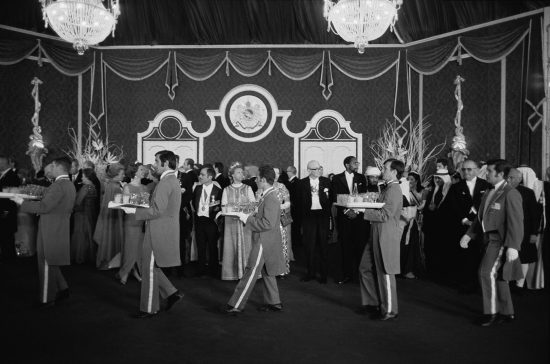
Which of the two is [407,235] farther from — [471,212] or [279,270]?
[279,270]

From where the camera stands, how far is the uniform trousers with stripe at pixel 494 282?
4652 millimetres

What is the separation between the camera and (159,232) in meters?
4.76

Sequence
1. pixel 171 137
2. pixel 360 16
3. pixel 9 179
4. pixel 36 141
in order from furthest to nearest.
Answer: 1. pixel 171 137
2. pixel 36 141
3. pixel 360 16
4. pixel 9 179

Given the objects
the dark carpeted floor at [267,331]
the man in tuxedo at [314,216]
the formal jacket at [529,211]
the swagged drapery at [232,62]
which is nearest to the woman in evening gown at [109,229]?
the dark carpeted floor at [267,331]

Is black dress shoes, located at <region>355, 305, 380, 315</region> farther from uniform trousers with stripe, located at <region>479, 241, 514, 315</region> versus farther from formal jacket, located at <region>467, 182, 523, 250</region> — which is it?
formal jacket, located at <region>467, 182, 523, 250</region>

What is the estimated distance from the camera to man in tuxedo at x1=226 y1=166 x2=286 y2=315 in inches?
193

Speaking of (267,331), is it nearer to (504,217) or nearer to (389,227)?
(389,227)

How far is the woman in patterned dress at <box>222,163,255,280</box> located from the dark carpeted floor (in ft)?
2.02

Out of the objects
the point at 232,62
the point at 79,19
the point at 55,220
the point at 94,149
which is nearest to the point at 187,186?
the point at 55,220

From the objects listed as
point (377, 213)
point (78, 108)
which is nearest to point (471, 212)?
point (377, 213)

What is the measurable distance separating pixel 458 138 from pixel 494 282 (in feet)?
20.6

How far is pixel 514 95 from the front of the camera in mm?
9734

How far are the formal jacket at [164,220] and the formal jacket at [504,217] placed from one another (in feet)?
9.87

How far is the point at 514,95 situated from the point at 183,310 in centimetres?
789
